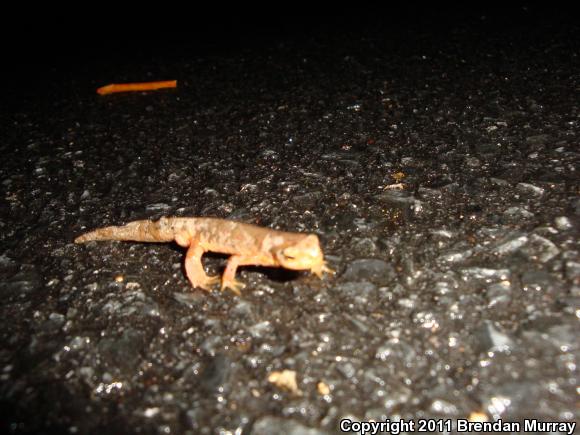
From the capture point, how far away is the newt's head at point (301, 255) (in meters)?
3.00

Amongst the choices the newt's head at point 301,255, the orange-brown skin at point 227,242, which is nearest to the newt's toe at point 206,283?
the orange-brown skin at point 227,242

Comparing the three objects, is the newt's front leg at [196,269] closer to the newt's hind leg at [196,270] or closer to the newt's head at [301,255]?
the newt's hind leg at [196,270]

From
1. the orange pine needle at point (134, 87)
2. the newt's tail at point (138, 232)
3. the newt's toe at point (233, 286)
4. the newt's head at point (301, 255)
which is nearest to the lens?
the newt's head at point (301, 255)

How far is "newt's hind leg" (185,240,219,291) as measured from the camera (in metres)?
3.17

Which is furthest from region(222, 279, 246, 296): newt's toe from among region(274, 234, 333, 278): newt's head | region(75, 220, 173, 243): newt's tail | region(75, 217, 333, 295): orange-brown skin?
region(75, 220, 173, 243): newt's tail

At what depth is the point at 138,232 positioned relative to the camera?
3.58 metres

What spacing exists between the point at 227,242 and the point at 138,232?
2.37 feet

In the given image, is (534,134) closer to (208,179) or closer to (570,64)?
(570,64)

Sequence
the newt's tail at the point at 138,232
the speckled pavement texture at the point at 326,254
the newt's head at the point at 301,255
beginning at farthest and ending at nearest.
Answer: the newt's tail at the point at 138,232
the newt's head at the point at 301,255
the speckled pavement texture at the point at 326,254

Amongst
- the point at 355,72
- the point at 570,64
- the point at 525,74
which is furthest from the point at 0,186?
the point at 570,64

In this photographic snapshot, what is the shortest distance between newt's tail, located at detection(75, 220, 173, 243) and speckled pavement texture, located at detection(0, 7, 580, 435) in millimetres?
82

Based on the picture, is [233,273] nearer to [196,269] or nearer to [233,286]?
[233,286]

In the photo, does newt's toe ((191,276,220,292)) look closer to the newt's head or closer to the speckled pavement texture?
the speckled pavement texture

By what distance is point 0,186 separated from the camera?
460 cm
